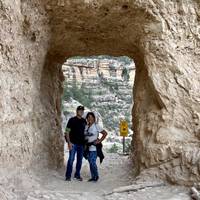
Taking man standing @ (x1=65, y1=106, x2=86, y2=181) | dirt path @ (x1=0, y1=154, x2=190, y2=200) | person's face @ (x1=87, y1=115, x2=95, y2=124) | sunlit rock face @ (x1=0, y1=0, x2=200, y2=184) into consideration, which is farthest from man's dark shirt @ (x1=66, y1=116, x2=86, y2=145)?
dirt path @ (x1=0, y1=154, x2=190, y2=200)

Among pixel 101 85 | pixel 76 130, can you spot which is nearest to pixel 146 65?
pixel 76 130

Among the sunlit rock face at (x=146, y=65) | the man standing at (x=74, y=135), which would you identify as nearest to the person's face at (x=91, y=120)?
the man standing at (x=74, y=135)

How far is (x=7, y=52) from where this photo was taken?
553 cm

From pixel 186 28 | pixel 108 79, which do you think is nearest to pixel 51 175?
pixel 186 28

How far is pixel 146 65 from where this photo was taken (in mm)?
6617

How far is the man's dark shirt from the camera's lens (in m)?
7.43

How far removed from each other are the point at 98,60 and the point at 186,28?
1192 inches

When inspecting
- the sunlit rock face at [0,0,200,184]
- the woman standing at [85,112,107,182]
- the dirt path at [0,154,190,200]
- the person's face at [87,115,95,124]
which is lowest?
the dirt path at [0,154,190,200]

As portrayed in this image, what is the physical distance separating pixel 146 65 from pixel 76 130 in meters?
1.87

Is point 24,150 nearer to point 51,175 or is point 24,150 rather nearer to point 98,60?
point 51,175

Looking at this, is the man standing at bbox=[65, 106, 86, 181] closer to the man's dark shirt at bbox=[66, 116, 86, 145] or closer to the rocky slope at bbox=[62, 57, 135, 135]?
the man's dark shirt at bbox=[66, 116, 86, 145]

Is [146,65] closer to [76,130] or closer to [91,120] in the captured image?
[91,120]

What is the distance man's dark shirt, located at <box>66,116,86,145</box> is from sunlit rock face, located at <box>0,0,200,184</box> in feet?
2.04

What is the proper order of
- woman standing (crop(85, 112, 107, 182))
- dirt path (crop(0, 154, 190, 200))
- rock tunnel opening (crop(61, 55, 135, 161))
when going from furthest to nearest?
rock tunnel opening (crop(61, 55, 135, 161)) → woman standing (crop(85, 112, 107, 182)) → dirt path (crop(0, 154, 190, 200))
